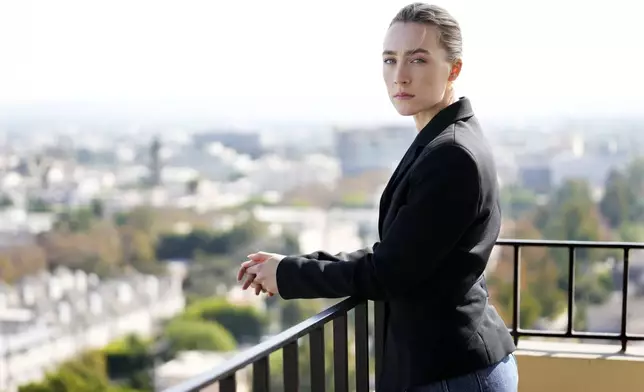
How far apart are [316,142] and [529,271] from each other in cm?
1395

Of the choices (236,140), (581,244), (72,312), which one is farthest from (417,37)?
(236,140)

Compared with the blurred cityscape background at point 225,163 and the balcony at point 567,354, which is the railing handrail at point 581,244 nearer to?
the balcony at point 567,354

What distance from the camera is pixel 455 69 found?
1295 millimetres

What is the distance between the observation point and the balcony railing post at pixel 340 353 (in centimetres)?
138

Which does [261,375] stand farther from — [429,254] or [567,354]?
[567,354]

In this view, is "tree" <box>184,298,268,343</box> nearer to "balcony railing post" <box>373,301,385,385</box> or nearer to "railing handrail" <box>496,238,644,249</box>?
"railing handrail" <box>496,238,644,249</box>

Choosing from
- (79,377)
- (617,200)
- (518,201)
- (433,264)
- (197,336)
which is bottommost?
(79,377)

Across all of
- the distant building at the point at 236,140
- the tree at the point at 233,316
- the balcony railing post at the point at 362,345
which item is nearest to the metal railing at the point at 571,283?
the balcony railing post at the point at 362,345

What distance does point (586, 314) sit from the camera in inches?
750

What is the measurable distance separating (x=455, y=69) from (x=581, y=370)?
4.83 ft

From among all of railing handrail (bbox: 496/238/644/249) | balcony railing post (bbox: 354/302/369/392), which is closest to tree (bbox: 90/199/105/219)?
railing handrail (bbox: 496/238/644/249)

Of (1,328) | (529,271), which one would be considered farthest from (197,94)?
(529,271)

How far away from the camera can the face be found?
125 cm

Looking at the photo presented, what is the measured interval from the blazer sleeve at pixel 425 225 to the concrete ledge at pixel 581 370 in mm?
1442
